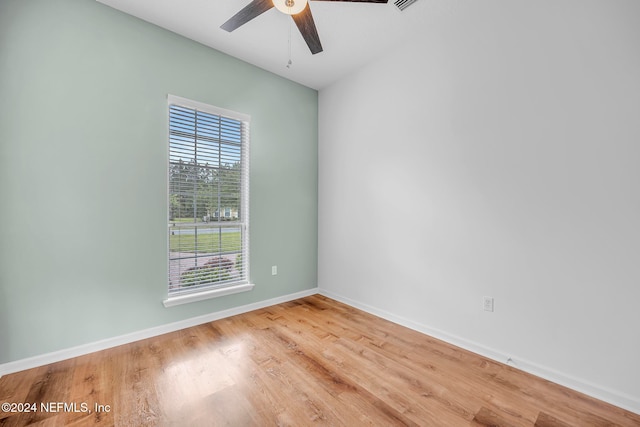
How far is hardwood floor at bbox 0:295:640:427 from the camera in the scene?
158 centimetres

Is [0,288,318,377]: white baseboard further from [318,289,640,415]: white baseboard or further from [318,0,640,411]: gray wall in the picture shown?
[318,289,640,415]: white baseboard

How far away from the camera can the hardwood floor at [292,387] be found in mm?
1583

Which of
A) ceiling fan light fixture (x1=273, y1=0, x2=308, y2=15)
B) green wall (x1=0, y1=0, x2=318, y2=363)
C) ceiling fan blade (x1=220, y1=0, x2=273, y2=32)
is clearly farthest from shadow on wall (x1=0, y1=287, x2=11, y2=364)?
ceiling fan light fixture (x1=273, y1=0, x2=308, y2=15)

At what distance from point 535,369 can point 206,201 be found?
10.9 ft

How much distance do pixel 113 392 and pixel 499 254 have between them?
10.1 ft

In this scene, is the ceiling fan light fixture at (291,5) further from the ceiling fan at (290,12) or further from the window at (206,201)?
the window at (206,201)

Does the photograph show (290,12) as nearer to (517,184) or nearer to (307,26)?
(307,26)

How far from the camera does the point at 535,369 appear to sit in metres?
2.01

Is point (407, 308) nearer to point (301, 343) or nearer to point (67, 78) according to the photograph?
point (301, 343)

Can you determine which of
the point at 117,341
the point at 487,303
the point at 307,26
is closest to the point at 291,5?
the point at 307,26

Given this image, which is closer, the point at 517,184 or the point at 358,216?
the point at 517,184

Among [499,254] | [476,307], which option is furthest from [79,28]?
[476,307]

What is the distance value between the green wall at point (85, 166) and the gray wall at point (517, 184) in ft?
6.86

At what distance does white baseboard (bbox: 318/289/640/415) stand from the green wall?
214 centimetres
